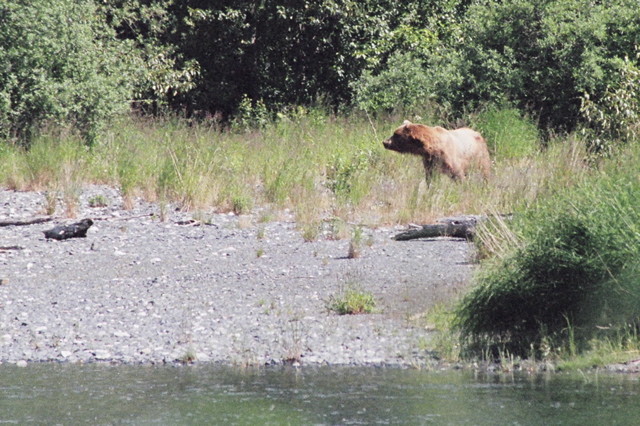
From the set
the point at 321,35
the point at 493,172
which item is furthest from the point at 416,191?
the point at 321,35

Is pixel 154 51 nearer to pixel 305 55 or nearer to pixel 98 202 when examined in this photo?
pixel 305 55

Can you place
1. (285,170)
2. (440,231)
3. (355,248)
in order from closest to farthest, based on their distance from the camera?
(355,248), (440,231), (285,170)

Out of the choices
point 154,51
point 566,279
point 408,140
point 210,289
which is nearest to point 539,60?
point 408,140

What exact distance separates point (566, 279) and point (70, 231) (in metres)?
6.96

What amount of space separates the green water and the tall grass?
18.9 ft

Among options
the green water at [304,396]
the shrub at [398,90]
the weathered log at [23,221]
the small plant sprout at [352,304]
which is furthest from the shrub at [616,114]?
the green water at [304,396]

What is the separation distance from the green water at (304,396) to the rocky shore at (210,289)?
0.36 metres

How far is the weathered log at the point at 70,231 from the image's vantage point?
12.1m

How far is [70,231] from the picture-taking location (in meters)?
12.2

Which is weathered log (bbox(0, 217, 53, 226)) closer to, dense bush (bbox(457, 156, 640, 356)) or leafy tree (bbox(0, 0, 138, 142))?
leafy tree (bbox(0, 0, 138, 142))

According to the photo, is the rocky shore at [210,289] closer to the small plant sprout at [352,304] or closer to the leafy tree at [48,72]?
the small plant sprout at [352,304]

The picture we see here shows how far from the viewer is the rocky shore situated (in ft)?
25.1

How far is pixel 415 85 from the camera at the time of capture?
19266mm

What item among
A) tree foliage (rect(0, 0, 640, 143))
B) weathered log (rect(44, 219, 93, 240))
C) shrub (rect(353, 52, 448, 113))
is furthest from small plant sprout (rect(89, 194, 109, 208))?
shrub (rect(353, 52, 448, 113))
